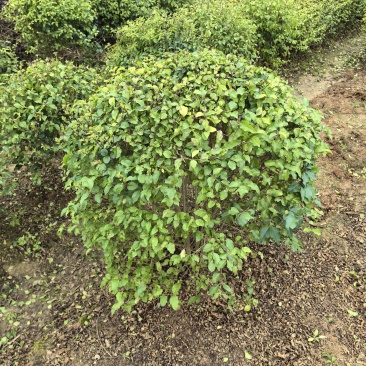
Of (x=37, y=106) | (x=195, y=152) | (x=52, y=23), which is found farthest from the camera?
(x=52, y=23)

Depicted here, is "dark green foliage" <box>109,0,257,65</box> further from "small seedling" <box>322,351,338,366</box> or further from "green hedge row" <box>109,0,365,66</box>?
"small seedling" <box>322,351,338,366</box>

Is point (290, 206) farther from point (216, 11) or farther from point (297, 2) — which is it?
point (297, 2)

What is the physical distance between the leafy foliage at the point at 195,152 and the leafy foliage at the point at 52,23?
329cm

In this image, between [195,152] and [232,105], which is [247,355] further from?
[232,105]

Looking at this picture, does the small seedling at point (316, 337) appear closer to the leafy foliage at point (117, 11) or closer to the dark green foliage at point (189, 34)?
the dark green foliage at point (189, 34)

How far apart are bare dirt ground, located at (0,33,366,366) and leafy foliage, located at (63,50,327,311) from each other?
52 centimetres

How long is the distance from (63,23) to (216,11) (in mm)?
2190

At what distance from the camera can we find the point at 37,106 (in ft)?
10.2

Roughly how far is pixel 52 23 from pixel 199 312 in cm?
430

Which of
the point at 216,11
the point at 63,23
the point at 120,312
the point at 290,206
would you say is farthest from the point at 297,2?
the point at 120,312

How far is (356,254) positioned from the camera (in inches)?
119

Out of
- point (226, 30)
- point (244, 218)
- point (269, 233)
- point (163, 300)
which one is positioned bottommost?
point (163, 300)

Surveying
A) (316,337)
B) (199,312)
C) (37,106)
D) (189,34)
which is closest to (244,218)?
(199,312)

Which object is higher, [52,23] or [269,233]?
[52,23]
